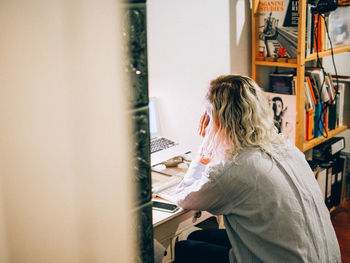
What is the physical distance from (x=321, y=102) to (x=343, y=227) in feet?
2.98

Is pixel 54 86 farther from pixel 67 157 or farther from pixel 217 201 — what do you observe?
pixel 217 201

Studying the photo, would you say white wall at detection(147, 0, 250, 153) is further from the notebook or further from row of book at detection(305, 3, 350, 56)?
row of book at detection(305, 3, 350, 56)

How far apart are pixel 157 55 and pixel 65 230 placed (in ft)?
6.13

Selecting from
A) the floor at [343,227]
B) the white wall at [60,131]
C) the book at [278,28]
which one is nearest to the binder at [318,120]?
the book at [278,28]

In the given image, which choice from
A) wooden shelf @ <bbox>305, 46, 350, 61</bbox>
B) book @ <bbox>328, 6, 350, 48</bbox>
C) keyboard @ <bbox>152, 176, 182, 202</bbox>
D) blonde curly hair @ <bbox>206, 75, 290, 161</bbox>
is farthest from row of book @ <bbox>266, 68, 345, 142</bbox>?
blonde curly hair @ <bbox>206, 75, 290, 161</bbox>

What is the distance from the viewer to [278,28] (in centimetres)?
248

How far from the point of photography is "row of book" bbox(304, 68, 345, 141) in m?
2.67

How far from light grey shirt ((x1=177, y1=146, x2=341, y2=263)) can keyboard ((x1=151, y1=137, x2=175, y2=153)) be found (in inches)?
26.6

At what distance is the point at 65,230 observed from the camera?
1.47 ft

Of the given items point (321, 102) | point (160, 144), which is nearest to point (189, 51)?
point (160, 144)

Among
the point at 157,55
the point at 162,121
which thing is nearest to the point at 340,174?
the point at 162,121

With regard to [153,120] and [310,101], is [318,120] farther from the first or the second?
[153,120]

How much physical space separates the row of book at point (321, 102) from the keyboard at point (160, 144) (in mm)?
957

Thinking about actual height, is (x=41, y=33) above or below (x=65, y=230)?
above
